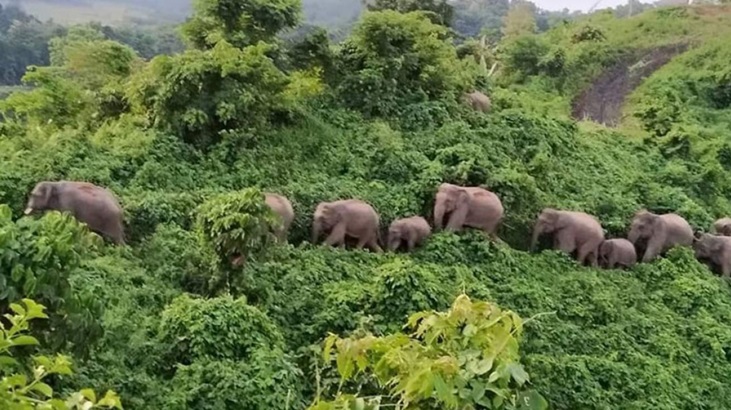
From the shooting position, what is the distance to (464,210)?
976 cm

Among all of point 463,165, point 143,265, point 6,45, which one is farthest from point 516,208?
point 6,45

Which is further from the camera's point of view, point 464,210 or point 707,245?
point 707,245

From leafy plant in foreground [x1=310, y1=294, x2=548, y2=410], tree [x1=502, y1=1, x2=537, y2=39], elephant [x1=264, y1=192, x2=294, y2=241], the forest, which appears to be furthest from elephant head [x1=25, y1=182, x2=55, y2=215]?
tree [x1=502, y1=1, x2=537, y2=39]

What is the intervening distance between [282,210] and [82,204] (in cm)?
196

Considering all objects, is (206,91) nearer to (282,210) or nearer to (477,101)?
(282,210)

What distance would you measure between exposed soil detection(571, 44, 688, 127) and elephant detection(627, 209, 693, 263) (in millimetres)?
8104

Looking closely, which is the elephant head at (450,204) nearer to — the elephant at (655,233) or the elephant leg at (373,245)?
the elephant leg at (373,245)

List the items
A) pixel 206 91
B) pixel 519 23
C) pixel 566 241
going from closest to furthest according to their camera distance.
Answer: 1. pixel 206 91
2. pixel 566 241
3. pixel 519 23

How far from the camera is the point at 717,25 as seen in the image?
26.4 metres

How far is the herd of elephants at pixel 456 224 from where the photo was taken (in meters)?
8.29

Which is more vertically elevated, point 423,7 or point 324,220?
point 423,7

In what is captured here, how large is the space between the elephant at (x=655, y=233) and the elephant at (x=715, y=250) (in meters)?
0.34

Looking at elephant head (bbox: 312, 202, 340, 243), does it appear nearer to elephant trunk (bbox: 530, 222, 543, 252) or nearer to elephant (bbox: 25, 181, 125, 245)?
elephant (bbox: 25, 181, 125, 245)

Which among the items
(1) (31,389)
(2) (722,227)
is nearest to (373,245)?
(2) (722,227)
